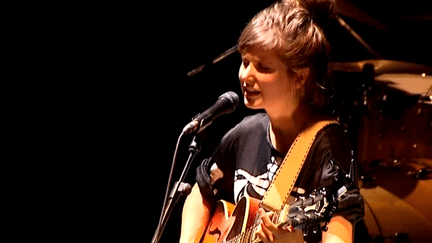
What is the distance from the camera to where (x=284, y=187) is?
192 centimetres

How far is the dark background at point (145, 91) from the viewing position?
3330mm

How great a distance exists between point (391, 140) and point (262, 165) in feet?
4.32

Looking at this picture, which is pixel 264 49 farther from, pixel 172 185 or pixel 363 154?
pixel 363 154

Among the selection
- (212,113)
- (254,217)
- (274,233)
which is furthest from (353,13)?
(274,233)

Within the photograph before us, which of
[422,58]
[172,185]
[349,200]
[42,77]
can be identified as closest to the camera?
[349,200]

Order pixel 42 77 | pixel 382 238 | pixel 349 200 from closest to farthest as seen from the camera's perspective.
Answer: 1. pixel 349 200
2. pixel 382 238
3. pixel 42 77

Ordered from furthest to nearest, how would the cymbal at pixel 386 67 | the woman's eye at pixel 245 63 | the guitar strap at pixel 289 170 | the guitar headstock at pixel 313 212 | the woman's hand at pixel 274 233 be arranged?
the cymbal at pixel 386 67 → the woman's eye at pixel 245 63 → the guitar strap at pixel 289 170 → the woman's hand at pixel 274 233 → the guitar headstock at pixel 313 212

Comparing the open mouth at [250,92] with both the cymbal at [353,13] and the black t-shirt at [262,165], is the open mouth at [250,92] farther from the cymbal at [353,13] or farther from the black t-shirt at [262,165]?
the cymbal at [353,13]

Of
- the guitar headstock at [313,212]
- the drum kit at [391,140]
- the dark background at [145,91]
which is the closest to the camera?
the guitar headstock at [313,212]

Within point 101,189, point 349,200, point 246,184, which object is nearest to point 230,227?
point 246,184

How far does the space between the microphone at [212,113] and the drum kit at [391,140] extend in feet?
3.19

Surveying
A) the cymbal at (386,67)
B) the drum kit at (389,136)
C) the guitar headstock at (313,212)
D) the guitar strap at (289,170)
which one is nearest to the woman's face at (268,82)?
the guitar strap at (289,170)

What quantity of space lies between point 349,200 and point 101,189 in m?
2.03

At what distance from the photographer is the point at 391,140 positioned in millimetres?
3184
